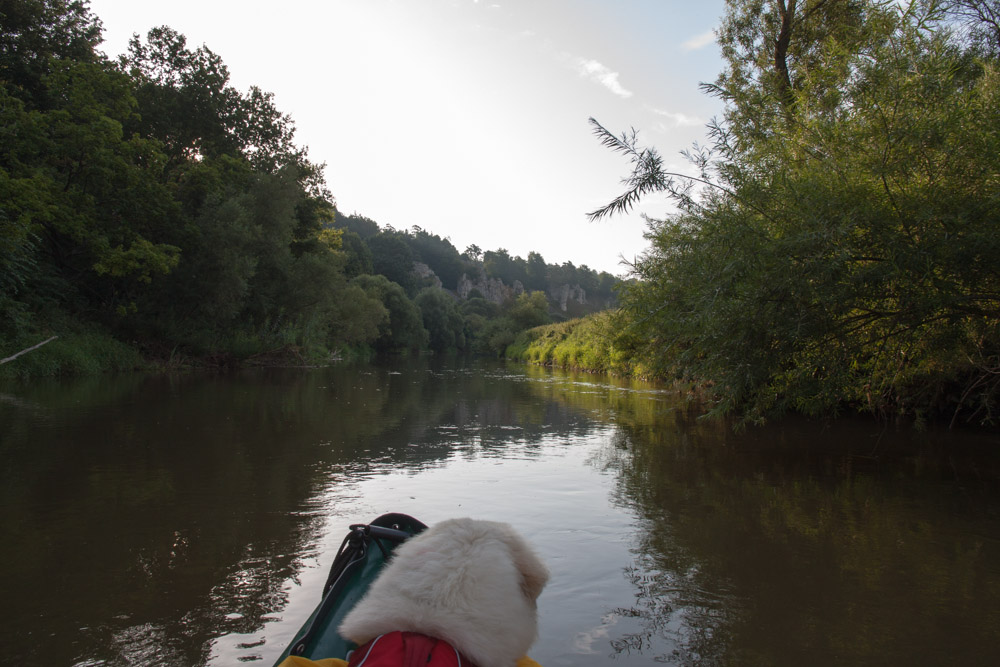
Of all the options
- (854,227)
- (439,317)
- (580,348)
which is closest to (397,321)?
(439,317)

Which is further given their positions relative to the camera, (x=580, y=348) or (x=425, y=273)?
(x=425, y=273)

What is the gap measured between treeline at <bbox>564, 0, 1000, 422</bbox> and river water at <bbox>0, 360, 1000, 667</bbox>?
1555mm

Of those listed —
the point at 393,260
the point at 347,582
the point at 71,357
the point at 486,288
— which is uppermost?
the point at 486,288

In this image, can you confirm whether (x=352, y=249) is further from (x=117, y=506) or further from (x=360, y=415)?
(x=117, y=506)

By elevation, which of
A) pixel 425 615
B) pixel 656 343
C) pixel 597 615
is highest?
pixel 656 343

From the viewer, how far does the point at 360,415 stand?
1227cm

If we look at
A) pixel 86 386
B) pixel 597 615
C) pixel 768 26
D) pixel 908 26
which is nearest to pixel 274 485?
pixel 597 615

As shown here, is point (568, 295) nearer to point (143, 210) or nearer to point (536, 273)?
point (536, 273)

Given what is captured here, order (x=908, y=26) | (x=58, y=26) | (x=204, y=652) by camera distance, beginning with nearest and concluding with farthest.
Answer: (x=204, y=652)
(x=908, y=26)
(x=58, y=26)

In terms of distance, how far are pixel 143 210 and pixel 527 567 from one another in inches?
907

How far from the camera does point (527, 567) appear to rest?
1752 millimetres

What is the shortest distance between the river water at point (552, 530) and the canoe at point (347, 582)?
959 millimetres

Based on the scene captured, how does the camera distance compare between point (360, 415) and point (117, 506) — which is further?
point (360, 415)

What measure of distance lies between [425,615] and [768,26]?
16.7m
